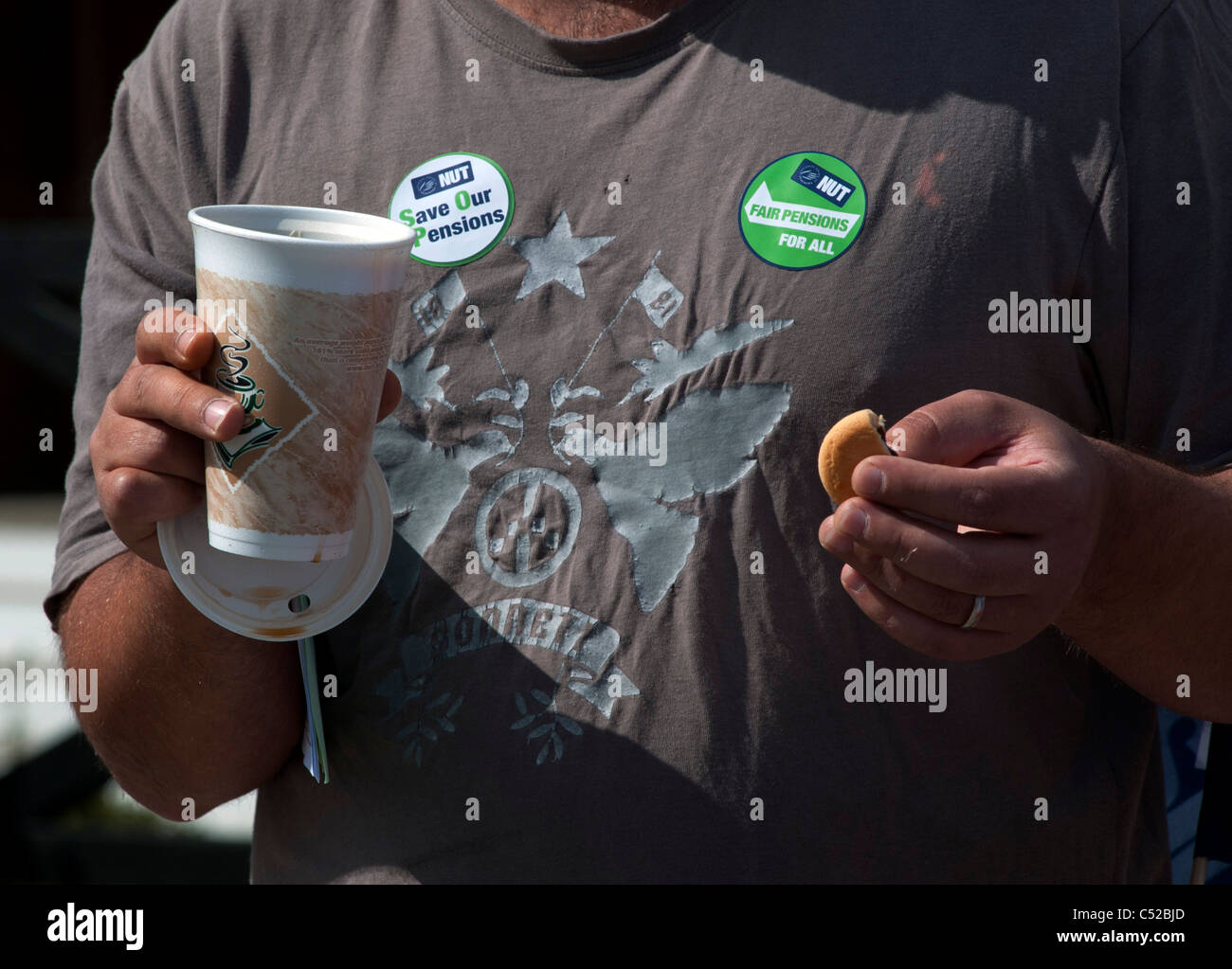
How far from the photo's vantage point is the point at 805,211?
1.50 metres

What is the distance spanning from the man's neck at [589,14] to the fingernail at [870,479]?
74 cm

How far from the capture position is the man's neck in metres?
1.61

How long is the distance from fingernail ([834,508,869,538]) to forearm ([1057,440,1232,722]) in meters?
0.34

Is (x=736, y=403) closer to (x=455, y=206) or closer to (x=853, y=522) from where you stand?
(x=853, y=522)

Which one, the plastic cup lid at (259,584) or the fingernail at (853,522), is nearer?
the fingernail at (853,522)

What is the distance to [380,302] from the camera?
1.20m

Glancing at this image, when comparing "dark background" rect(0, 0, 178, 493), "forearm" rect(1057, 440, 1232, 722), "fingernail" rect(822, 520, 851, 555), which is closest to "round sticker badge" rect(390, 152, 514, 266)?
"fingernail" rect(822, 520, 851, 555)

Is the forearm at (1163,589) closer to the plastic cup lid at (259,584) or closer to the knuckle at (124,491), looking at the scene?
the plastic cup lid at (259,584)

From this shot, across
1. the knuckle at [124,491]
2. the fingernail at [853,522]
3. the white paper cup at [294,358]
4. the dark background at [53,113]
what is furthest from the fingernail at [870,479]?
the dark background at [53,113]

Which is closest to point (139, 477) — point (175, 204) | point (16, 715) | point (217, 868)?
point (175, 204)

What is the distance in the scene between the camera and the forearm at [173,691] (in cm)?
155

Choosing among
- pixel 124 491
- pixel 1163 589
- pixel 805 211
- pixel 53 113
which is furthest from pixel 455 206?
pixel 53 113

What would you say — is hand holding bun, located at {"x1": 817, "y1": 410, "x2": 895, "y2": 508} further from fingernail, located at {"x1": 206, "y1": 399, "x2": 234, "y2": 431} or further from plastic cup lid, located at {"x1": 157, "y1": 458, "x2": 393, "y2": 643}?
fingernail, located at {"x1": 206, "y1": 399, "x2": 234, "y2": 431}

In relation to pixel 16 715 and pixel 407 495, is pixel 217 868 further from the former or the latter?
pixel 407 495
